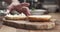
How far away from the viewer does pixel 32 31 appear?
41.7 inches

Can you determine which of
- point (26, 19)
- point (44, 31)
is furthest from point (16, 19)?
point (44, 31)

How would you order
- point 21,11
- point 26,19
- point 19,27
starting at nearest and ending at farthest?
1. point 19,27
2. point 26,19
3. point 21,11

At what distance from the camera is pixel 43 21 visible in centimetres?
118

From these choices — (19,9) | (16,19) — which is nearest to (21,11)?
(19,9)

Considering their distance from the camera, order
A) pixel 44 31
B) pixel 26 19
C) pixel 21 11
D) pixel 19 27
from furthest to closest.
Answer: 1. pixel 21 11
2. pixel 26 19
3. pixel 19 27
4. pixel 44 31

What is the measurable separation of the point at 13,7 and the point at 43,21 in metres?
0.40

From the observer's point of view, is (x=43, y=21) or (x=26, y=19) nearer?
(x=43, y=21)

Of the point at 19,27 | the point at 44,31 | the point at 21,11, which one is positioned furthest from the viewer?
the point at 21,11

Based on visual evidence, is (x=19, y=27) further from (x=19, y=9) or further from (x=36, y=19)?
(x=19, y=9)

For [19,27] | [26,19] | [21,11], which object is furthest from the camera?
[21,11]

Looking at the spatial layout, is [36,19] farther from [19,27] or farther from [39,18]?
[19,27]

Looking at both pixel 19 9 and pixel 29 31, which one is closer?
pixel 29 31

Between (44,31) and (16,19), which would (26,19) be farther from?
(44,31)

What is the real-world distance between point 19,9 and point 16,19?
163 millimetres
